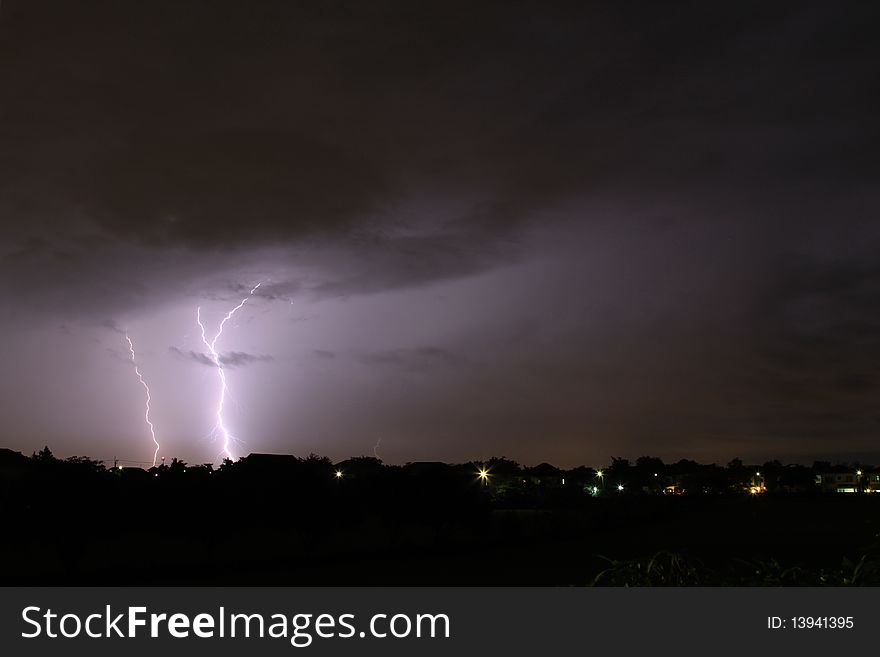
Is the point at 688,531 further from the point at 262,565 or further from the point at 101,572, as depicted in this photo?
the point at 101,572

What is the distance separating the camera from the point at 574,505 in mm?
80938

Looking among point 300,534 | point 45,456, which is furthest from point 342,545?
point 45,456

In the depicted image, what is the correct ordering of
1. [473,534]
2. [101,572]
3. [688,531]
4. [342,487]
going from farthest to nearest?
1. [688,531]
2. [473,534]
3. [342,487]
4. [101,572]

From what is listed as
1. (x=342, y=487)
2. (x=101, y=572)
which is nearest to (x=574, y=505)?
(x=342, y=487)

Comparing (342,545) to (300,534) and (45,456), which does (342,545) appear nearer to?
(300,534)

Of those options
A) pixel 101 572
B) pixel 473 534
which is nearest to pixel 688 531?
pixel 473 534

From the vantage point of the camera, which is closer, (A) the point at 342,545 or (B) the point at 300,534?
(B) the point at 300,534

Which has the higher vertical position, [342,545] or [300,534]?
[300,534]
